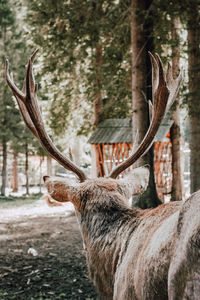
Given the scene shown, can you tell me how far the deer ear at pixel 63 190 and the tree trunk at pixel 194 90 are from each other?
A: 5.96 metres

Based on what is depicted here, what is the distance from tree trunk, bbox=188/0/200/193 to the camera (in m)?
8.03

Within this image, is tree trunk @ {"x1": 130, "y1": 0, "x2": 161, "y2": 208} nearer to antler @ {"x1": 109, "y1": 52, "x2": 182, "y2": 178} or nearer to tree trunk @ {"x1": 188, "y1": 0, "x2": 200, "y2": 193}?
tree trunk @ {"x1": 188, "y1": 0, "x2": 200, "y2": 193}

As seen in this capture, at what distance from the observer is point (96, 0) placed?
827 centimetres

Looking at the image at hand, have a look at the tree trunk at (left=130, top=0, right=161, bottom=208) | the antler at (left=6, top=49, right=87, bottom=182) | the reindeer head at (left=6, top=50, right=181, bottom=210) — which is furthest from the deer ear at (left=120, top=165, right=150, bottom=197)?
the tree trunk at (left=130, top=0, right=161, bottom=208)

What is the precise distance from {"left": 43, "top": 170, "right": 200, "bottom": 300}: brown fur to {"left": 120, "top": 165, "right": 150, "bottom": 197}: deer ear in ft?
0.06

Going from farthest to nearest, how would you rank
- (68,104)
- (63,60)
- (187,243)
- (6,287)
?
(68,104)
(63,60)
(6,287)
(187,243)

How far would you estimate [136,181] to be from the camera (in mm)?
2930

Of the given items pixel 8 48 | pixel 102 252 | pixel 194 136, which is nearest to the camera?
pixel 102 252

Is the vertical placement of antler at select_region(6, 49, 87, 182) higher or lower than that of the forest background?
lower

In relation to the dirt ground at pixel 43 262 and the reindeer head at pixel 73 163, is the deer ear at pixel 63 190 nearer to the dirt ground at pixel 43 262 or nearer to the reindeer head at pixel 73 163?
the reindeer head at pixel 73 163

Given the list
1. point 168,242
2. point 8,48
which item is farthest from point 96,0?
point 8,48

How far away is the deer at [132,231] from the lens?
1.28 metres

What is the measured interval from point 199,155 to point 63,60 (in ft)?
16.2

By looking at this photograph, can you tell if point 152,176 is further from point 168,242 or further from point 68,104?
point 168,242
